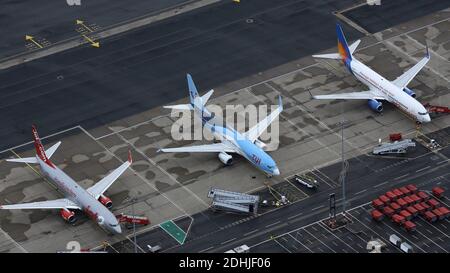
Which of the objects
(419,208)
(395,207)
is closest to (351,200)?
(395,207)

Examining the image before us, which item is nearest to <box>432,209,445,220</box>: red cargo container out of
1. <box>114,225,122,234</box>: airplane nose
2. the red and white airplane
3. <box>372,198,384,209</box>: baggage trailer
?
<box>372,198,384,209</box>: baggage trailer

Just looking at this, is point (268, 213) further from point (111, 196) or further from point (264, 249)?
point (111, 196)

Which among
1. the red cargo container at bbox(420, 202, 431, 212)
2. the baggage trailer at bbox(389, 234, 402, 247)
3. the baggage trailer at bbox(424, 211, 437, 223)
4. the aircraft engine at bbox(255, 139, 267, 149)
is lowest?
the baggage trailer at bbox(389, 234, 402, 247)

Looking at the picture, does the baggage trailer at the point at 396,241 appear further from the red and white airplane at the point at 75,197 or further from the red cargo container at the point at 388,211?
the red and white airplane at the point at 75,197

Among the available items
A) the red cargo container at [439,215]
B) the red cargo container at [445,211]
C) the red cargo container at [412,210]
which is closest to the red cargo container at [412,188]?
the red cargo container at [412,210]

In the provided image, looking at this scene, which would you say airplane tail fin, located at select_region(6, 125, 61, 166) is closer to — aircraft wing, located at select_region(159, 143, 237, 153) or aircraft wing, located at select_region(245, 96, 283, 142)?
aircraft wing, located at select_region(159, 143, 237, 153)

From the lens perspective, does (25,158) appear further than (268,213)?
Yes
